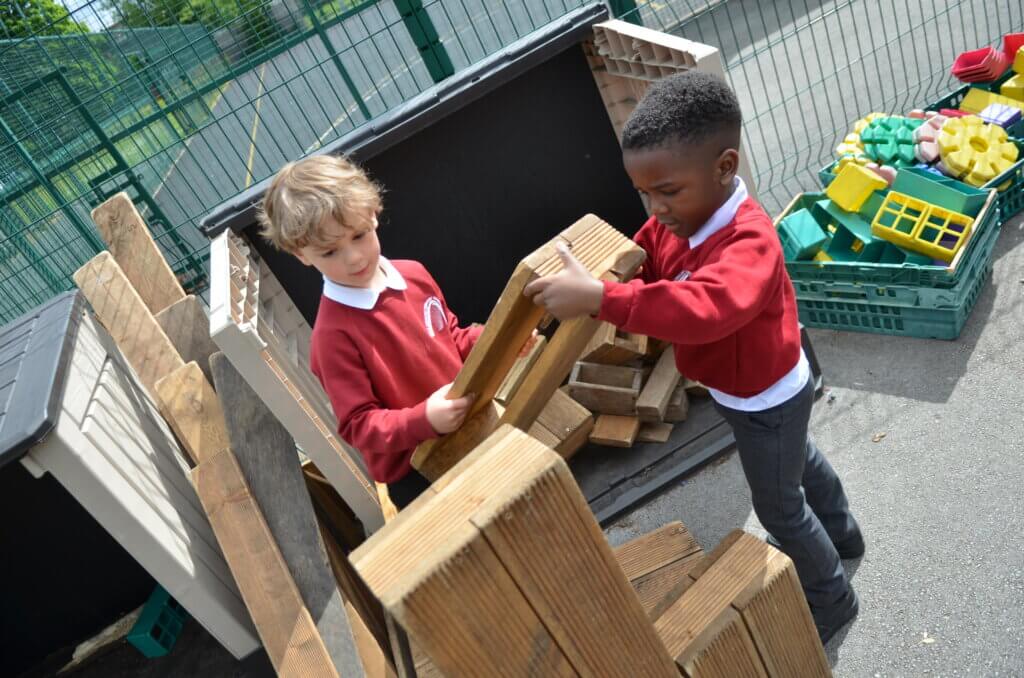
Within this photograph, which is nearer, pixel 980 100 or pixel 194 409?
pixel 194 409

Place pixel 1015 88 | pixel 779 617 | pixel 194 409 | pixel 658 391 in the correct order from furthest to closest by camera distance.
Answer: pixel 1015 88 < pixel 658 391 < pixel 194 409 < pixel 779 617

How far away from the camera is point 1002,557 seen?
264 cm

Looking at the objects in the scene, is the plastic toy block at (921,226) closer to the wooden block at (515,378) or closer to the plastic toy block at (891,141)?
the plastic toy block at (891,141)

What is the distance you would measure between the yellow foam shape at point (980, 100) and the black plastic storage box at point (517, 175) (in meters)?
2.19

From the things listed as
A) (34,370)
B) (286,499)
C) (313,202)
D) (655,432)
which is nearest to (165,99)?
(34,370)

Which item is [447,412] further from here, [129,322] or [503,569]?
[129,322]

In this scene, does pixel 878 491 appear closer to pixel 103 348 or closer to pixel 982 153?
pixel 982 153

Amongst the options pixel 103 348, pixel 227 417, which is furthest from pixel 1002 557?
pixel 103 348

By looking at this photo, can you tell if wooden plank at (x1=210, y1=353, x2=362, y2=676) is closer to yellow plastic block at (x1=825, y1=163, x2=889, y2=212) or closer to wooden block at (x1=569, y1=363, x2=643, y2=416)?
wooden block at (x1=569, y1=363, x2=643, y2=416)

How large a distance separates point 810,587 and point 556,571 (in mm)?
1709

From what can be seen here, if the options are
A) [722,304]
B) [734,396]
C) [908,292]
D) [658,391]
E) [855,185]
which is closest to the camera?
[722,304]

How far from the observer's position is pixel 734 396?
2.24 meters

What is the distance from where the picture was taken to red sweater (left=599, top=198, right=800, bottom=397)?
1.75m

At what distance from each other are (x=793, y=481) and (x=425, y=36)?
9.64 feet
